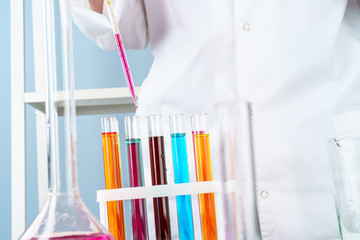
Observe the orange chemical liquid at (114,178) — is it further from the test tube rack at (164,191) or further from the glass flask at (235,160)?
the glass flask at (235,160)

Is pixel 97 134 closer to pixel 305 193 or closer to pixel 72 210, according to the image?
pixel 305 193

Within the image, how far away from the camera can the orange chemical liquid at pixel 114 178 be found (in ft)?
1.21

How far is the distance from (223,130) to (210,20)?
1.50 ft

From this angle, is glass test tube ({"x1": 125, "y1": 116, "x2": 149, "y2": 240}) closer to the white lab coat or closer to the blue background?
the white lab coat

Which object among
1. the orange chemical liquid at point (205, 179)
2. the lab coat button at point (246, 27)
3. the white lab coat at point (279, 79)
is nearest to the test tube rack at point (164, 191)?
the orange chemical liquid at point (205, 179)

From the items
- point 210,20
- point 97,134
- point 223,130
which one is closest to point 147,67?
point 97,134

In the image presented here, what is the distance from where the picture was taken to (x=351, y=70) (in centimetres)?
65

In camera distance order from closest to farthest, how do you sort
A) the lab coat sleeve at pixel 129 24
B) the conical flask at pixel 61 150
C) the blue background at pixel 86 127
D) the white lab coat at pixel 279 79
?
the conical flask at pixel 61 150
the white lab coat at pixel 279 79
the lab coat sleeve at pixel 129 24
the blue background at pixel 86 127

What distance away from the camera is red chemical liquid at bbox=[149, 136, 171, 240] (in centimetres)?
36

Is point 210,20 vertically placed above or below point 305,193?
above

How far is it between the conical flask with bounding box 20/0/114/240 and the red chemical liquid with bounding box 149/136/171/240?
135 mm

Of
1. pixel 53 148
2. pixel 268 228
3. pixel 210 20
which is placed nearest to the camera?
pixel 53 148

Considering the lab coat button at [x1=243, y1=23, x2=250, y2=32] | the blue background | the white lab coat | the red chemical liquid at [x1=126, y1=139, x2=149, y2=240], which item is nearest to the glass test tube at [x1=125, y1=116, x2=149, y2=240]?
the red chemical liquid at [x1=126, y1=139, x2=149, y2=240]

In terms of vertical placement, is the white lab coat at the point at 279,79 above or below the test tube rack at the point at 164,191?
above
